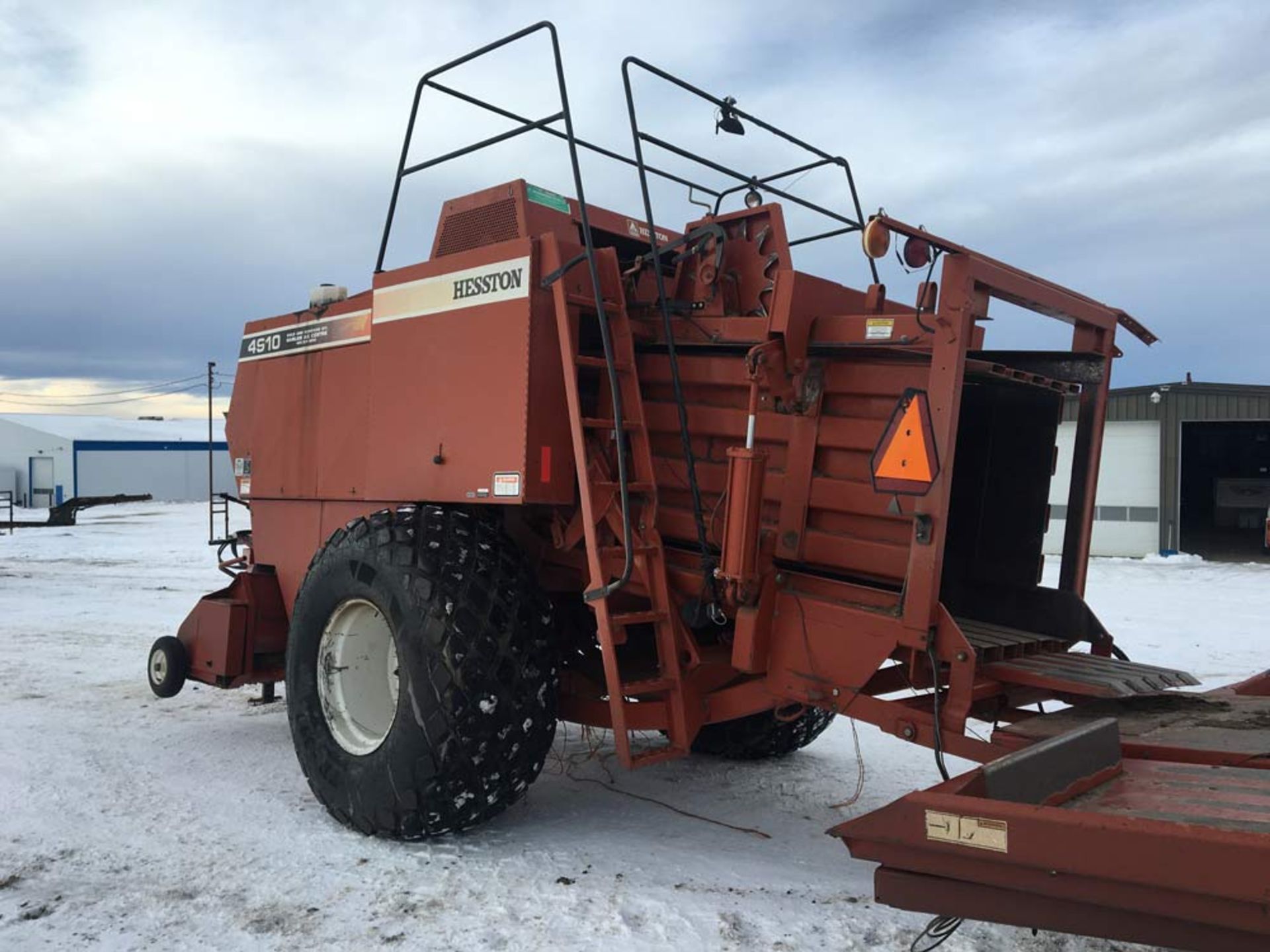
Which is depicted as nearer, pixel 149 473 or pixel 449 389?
pixel 449 389

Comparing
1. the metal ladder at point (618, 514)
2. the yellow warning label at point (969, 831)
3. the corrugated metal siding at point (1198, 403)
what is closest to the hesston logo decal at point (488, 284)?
the metal ladder at point (618, 514)

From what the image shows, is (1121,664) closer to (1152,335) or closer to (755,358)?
(1152,335)

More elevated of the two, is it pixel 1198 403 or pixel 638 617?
pixel 1198 403

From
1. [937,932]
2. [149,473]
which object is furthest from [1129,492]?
[149,473]

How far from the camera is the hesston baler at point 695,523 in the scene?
3.48m

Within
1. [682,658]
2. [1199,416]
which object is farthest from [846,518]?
[1199,416]

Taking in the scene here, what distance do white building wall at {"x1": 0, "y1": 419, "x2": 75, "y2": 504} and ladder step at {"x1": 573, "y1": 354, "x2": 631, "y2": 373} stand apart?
58720 mm

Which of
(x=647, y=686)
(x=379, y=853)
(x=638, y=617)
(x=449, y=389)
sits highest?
(x=449, y=389)

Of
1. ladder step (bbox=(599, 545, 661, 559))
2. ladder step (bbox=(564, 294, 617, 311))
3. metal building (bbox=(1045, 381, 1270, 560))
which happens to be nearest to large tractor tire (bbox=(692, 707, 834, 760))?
ladder step (bbox=(599, 545, 661, 559))

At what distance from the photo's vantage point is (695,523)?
4.24m

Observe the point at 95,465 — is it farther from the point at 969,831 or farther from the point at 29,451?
the point at 969,831

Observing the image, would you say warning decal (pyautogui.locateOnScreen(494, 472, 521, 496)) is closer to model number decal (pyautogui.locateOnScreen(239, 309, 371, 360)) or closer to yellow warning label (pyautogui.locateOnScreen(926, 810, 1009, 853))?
model number decal (pyautogui.locateOnScreen(239, 309, 371, 360))

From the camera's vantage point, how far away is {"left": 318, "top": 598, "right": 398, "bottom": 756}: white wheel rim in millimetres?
4715

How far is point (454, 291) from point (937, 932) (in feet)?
10.7
